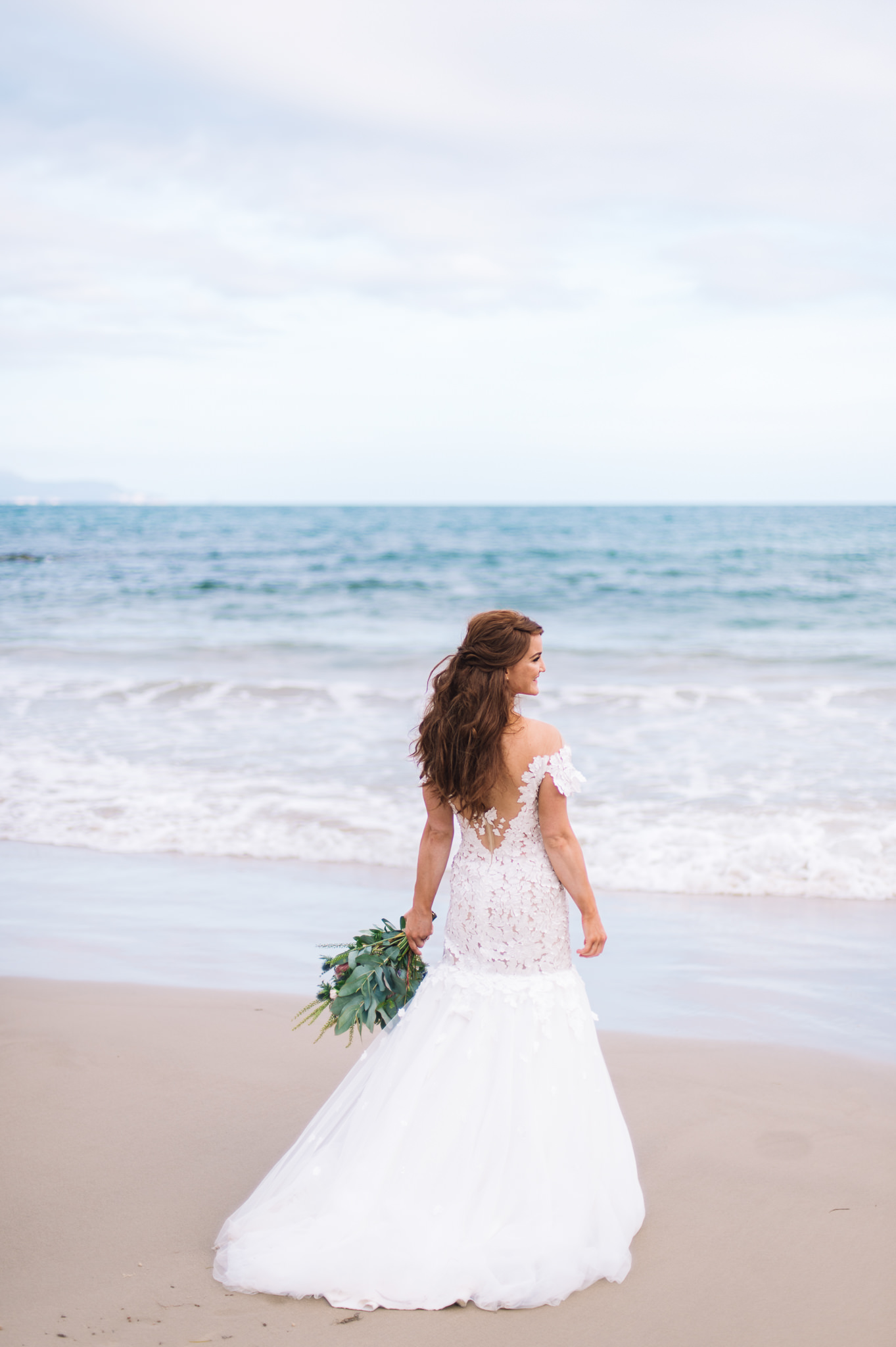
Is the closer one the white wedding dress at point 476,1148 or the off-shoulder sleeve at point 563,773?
the white wedding dress at point 476,1148

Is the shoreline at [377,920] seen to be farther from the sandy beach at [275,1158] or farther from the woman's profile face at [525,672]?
the woman's profile face at [525,672]

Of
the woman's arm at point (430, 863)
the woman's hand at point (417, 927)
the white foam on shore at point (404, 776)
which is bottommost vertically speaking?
the white foam on shore at point (404, 776)

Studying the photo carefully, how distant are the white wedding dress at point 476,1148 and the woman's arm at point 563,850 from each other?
0.11ft

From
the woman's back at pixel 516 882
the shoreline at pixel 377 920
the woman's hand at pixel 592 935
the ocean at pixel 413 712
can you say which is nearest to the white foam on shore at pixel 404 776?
the ocean at pixel 413 712

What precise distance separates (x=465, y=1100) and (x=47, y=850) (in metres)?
5.50

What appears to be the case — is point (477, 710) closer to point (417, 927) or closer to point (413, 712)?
point (417, 927)

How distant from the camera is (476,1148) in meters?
2.98

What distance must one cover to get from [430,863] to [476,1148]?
819 millimetres

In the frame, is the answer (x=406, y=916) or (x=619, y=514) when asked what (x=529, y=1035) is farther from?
(x=619, y=514)

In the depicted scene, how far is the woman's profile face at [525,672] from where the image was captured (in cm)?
308

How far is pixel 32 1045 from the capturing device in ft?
15.2

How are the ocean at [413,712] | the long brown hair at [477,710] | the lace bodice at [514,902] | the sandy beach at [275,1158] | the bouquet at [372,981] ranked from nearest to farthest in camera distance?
the sandy beach at [275,1158] → the long brown hair at [477,710] → the lace bodice at [514,902] → the bouquet at [372,981] → the ocean at [413,712]

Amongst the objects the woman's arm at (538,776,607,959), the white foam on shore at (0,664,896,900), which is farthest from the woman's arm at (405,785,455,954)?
the white foam on shore at (0,664,896,900)

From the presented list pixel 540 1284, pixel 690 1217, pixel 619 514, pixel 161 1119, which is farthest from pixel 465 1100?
pixel 619 514
